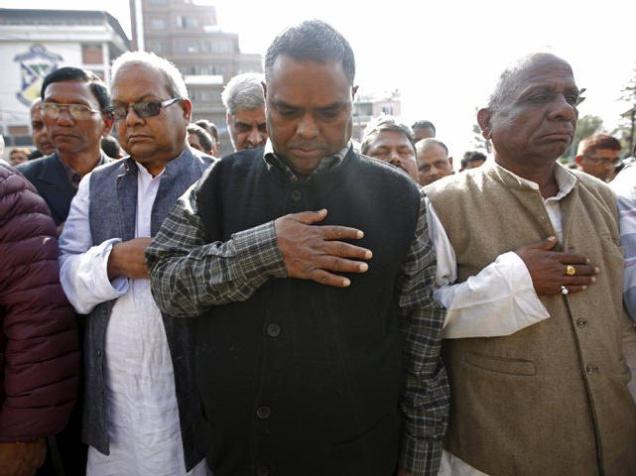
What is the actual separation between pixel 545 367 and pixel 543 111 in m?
1.02

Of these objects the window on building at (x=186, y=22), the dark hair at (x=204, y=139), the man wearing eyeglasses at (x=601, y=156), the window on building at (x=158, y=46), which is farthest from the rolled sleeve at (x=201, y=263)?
the window on building at (x=186, y=22)

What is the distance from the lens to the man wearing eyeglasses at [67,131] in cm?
250

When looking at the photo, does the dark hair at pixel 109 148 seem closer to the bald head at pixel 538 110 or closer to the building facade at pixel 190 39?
the bald head at pixel 538 110

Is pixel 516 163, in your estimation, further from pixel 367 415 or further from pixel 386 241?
pixel 367 415

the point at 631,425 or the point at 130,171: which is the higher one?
the point at 130,171

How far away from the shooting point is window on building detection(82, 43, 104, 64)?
43.8 m

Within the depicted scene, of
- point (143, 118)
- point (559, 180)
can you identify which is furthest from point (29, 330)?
point (559, 180)

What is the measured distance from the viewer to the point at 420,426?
174 centimetres

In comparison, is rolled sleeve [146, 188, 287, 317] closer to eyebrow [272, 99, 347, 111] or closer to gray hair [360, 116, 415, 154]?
eyebrow [272, 99, 347, 111]

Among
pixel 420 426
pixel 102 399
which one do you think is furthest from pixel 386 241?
pixel 102 399

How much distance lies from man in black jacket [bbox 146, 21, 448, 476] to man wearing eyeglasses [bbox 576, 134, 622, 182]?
17.9 feet

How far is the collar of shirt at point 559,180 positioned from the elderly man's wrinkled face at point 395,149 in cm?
89

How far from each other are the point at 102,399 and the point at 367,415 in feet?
3.69

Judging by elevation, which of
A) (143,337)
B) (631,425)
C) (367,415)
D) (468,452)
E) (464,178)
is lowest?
(468,452)
